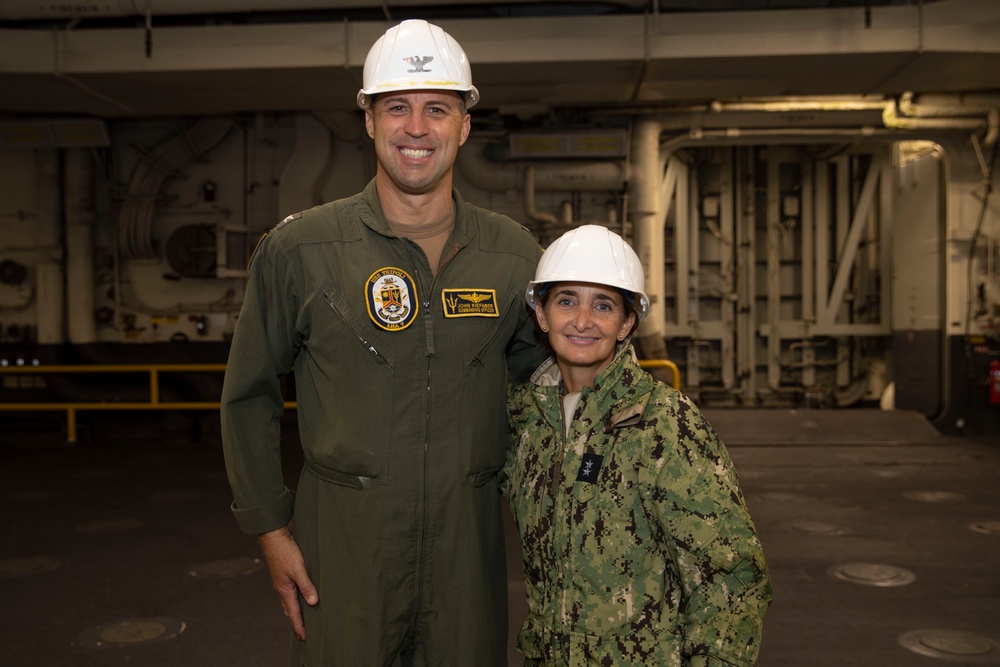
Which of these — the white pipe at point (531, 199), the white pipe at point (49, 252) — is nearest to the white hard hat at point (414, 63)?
the white pipe at point (531, 199)

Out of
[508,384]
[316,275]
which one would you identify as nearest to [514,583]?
[508,384]

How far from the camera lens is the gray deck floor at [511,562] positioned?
3.49 metres

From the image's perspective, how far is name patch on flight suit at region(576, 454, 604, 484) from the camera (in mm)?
1832

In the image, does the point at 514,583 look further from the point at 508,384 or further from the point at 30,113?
the point at 30,113

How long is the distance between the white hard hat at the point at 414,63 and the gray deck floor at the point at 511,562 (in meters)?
2.47

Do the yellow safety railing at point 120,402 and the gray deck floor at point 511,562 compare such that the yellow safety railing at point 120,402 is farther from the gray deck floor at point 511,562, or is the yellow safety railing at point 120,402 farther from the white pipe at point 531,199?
the white pipe at point 531,199

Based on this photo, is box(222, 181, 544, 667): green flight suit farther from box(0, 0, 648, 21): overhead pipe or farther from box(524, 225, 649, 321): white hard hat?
box(0, 0, 648, 21): overhead pipe

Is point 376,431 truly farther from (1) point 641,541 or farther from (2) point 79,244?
(2) point 79,244

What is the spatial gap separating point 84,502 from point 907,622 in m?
5.58

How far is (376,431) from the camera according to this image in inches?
74.6

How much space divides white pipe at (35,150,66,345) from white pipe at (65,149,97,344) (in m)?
0.11

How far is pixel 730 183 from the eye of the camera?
10.7m

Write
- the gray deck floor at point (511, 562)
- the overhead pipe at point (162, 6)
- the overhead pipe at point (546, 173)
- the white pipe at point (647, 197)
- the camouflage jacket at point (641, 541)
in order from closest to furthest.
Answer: the camouflage jacket at point (641, 541) < the gray deck floor at point (511, 562) < the overhead pipe at point (162, 6) < the white pipe at point (647, 197) < the overhead pipe at point (546, 173)

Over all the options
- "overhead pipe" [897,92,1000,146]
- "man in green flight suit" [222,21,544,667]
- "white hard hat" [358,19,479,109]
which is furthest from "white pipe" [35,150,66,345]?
"overhead pipe" [897,92,1000,146]
